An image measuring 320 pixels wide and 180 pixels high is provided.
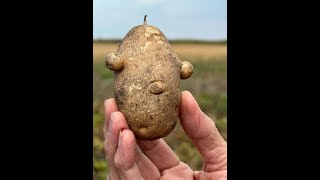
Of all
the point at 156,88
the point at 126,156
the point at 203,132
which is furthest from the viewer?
the point at 203,132

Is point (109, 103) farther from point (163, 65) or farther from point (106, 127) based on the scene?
point (163, 65)

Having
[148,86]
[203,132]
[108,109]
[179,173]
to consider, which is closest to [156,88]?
[148,86]

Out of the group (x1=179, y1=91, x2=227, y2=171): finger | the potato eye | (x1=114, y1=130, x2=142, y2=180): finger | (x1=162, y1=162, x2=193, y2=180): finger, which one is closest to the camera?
(x1=114, y1=130, x2=142, y2=180): finger

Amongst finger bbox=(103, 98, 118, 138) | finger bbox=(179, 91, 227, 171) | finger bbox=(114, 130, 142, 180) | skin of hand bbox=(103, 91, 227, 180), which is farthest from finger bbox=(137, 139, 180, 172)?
finger bbox=(114, 130, 142, 180)

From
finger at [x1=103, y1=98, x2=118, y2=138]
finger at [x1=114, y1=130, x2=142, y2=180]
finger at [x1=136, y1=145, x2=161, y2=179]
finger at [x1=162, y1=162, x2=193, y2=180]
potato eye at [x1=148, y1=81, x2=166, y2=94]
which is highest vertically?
potato eye at [x1=148, y1=81, x2=166, y2=94]

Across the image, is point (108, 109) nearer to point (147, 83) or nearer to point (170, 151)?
point (147, 83)

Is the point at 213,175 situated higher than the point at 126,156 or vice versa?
the point at 126,156

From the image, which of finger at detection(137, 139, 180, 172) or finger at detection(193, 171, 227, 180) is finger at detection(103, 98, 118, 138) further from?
finger at detection(193, 171, 227, 180)
